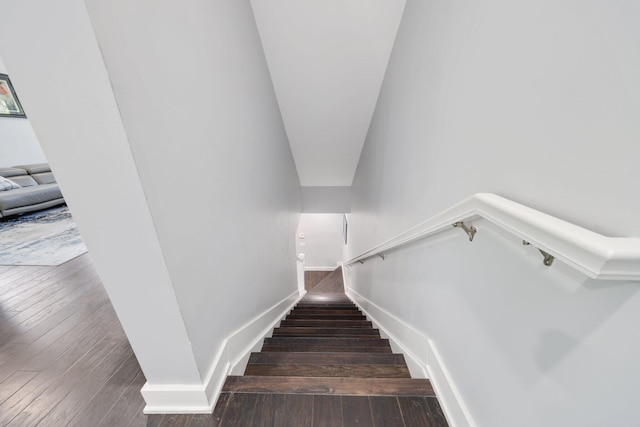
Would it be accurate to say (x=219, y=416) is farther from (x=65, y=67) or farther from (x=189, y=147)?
(x=65, y=67)

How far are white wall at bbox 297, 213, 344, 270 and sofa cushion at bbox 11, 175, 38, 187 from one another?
5.93 m

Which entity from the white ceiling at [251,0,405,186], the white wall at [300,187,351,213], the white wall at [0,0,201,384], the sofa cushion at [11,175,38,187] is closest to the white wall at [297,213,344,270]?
the white wall at [300,187,351,213]

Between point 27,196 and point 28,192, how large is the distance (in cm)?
12

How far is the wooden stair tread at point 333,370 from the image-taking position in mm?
1272

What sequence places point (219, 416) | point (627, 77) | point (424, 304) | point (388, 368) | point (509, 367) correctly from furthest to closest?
1. point (388, 368)
2. point (424, 304)
3. point (219, 416)
4. point (509, 367)
5. point (627, 77)

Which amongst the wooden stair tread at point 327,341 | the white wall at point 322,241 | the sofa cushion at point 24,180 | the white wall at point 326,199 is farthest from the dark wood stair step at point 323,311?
the sofa cushion at point 24,180

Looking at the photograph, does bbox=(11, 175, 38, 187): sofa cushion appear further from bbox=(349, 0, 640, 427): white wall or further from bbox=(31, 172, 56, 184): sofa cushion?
bbox=(349, 0, 640, 427): white wall

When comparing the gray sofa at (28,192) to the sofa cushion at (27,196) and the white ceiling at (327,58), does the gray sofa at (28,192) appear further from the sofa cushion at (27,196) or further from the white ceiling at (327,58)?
the white ceiling at (327,58)

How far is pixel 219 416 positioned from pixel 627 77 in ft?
5.07

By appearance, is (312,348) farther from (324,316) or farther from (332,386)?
(324,316)

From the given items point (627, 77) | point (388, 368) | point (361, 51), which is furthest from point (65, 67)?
point (361, 51)

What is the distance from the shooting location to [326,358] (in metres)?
1.48

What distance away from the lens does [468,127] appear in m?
0.79

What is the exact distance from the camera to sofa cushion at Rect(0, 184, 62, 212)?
365cm
